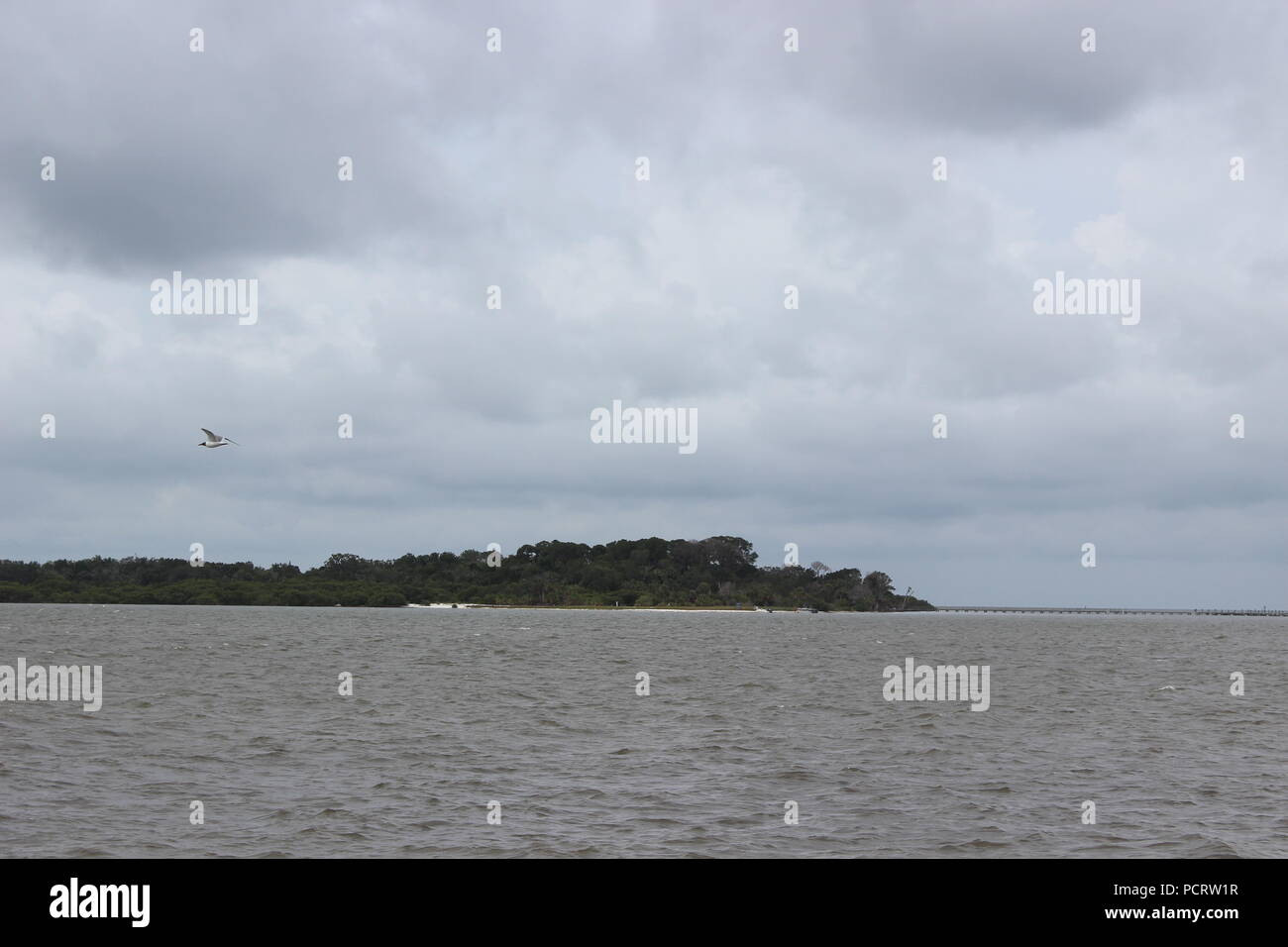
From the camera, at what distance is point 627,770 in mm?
33531

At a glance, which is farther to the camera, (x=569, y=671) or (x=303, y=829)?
(x=569, y=671)

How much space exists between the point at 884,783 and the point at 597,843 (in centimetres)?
1151

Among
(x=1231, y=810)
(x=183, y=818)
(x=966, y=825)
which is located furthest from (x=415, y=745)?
(x=1231, y=810)

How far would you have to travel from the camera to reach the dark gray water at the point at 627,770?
80.9 ft

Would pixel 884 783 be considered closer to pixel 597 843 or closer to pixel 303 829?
pixel 597 843

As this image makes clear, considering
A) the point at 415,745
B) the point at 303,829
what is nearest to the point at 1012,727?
the point at 415,745

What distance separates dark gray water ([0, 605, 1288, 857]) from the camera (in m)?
24.7

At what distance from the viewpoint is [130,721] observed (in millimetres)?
43594

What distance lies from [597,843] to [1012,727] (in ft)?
91.8
